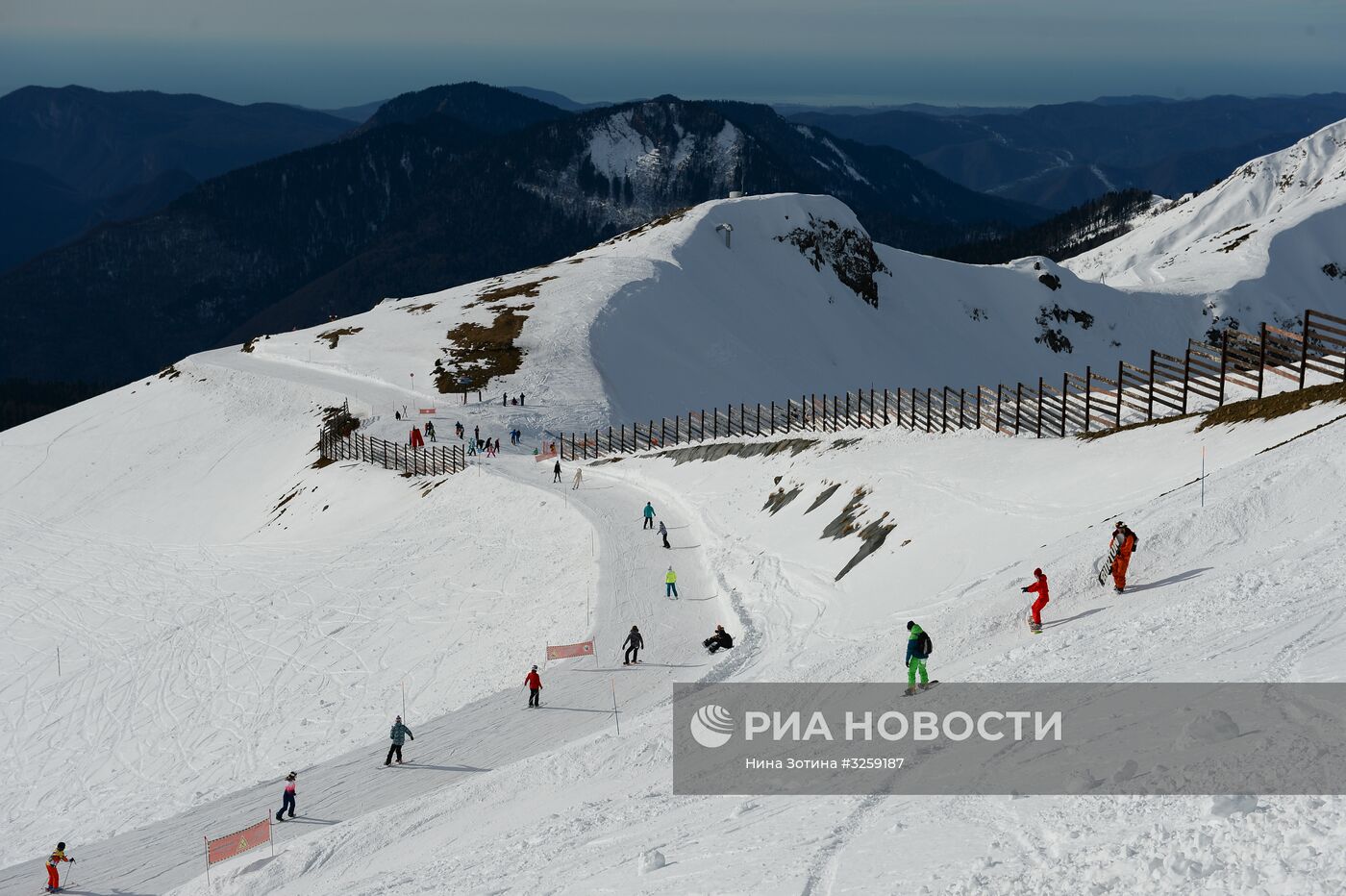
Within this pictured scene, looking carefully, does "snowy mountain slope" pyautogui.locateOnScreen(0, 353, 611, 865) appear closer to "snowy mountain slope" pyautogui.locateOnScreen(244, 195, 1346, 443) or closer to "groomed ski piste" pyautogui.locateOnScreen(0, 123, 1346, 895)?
"groomed ski piste" pyautogui.locateOnScreen(0, 123, 1346, 895)

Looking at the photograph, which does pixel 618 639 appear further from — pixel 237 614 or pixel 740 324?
pixel 740 324

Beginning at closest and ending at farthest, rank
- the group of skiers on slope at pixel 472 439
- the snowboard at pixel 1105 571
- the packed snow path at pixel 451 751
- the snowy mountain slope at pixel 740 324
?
the snowboard at pixel 1105 571 → the packed snow path at pixel 451 751 → the group of skiers on slope at pixel 472 439 → the snowy mountain slope at pixel 740 324

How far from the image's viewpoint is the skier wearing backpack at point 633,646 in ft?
82.8

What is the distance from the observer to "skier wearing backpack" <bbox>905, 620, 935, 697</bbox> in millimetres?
16156

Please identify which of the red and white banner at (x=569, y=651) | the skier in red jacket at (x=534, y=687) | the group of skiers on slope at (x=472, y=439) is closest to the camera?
the skier in red jacket at (x=534, y=687)

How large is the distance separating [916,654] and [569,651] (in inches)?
484

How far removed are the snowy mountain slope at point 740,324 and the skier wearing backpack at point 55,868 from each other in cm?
4223

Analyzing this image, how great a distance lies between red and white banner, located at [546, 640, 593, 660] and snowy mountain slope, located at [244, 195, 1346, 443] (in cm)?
3637

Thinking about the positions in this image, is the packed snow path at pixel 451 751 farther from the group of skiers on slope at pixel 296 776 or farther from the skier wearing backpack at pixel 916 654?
the skier wearing backpack at pixel 916 654

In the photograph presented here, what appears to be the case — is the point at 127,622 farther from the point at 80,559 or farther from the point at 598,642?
the point at 598,642

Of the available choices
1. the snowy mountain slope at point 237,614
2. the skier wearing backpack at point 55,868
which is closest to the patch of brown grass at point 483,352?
the snowy mountain slope at point 237,614

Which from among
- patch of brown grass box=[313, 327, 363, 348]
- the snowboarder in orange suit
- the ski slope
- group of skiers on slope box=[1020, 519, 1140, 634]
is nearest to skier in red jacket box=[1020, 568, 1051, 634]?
group of skiers on slope box=[1020, 519, 1140, 634]

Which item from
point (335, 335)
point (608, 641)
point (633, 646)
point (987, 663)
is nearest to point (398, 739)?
point (633, 646)

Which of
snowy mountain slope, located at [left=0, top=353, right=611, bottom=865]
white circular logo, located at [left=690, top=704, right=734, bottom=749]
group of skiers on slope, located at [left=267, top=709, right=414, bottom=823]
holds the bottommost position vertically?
snowy mountain slope, located at [left=0, top=353, right=611, bottom=865]
